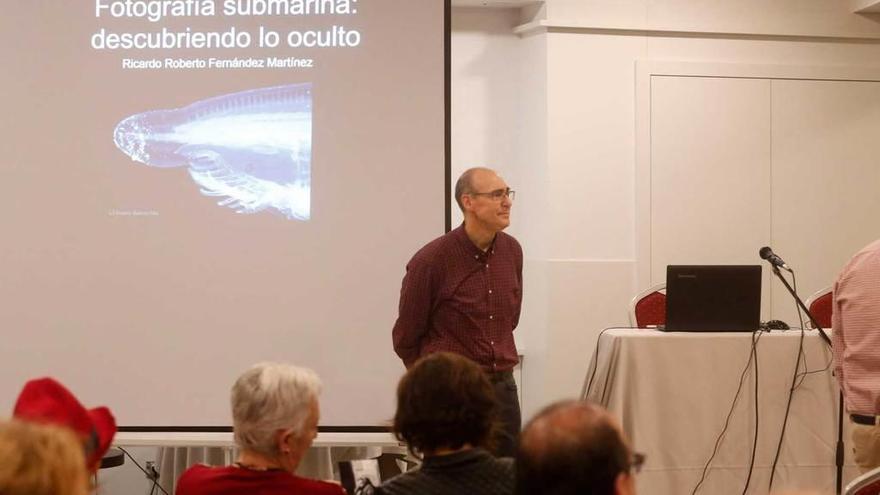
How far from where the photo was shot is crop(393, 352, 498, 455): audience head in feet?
8.05

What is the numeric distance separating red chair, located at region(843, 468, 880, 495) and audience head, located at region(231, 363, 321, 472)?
1269 mm

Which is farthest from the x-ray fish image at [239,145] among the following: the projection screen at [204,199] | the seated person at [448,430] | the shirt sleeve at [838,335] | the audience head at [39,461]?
the audience head at [39,461]

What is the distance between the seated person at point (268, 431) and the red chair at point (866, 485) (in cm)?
117

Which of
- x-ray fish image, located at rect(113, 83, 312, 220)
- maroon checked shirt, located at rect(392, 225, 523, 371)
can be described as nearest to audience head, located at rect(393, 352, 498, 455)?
maroon checked shirt, located at rect(392, 225, 523, 371)

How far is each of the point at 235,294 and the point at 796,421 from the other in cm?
254

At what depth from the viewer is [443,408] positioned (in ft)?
8.07

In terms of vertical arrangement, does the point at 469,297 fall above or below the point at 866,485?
above

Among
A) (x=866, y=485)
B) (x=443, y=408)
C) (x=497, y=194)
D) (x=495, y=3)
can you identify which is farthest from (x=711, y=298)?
(x=495, y=3)

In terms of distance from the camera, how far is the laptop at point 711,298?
4.50m

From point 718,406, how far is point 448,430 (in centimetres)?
232

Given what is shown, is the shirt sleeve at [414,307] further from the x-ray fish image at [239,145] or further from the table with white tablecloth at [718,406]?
the x-ray fish image at [239,145]

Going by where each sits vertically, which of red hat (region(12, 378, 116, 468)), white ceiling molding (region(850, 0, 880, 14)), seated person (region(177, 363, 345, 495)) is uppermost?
white ceiling molding (region(850, 0, 880, 14))

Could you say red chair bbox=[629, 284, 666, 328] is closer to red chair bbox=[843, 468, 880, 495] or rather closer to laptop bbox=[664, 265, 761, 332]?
laptop bbox=[664, 265, 761, 332]

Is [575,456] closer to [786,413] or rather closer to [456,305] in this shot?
[456,305]
